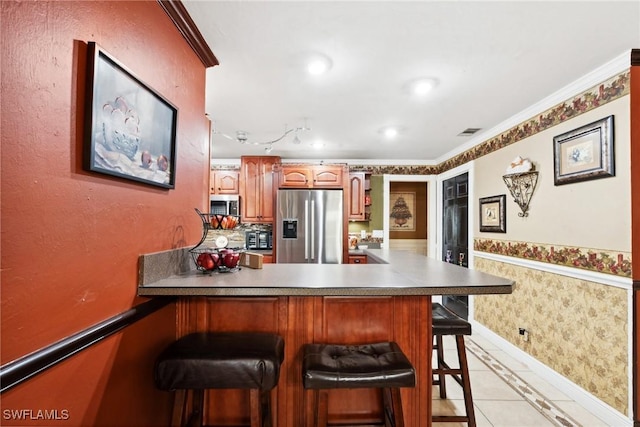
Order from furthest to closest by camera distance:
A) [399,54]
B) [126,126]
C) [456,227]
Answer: [456,227], [399,54], [126,126]

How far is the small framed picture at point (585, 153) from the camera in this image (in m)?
1.88

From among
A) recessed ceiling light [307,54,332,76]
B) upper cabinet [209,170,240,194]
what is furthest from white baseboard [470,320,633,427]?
upper cabinet [209,170,240,194]

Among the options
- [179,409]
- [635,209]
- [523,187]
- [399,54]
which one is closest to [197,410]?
[179,409]

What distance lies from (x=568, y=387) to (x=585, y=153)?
5.78ft

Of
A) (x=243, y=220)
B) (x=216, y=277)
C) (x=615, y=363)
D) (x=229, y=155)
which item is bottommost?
(x=615, y=363)

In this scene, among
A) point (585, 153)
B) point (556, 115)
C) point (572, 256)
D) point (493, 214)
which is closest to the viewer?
point (585, 153)

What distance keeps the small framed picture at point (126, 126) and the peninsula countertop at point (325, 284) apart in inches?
19.7

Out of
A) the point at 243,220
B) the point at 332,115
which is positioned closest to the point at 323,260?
the point at 243,220

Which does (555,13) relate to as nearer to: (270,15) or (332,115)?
(270,15)

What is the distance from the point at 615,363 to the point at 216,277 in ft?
8.38

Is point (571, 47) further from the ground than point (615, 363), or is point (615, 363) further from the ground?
point (571, 47)

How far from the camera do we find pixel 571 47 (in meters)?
1.73

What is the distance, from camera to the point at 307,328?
153 centimetres

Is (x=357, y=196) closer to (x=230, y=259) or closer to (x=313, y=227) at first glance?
(x=313, y=227)
